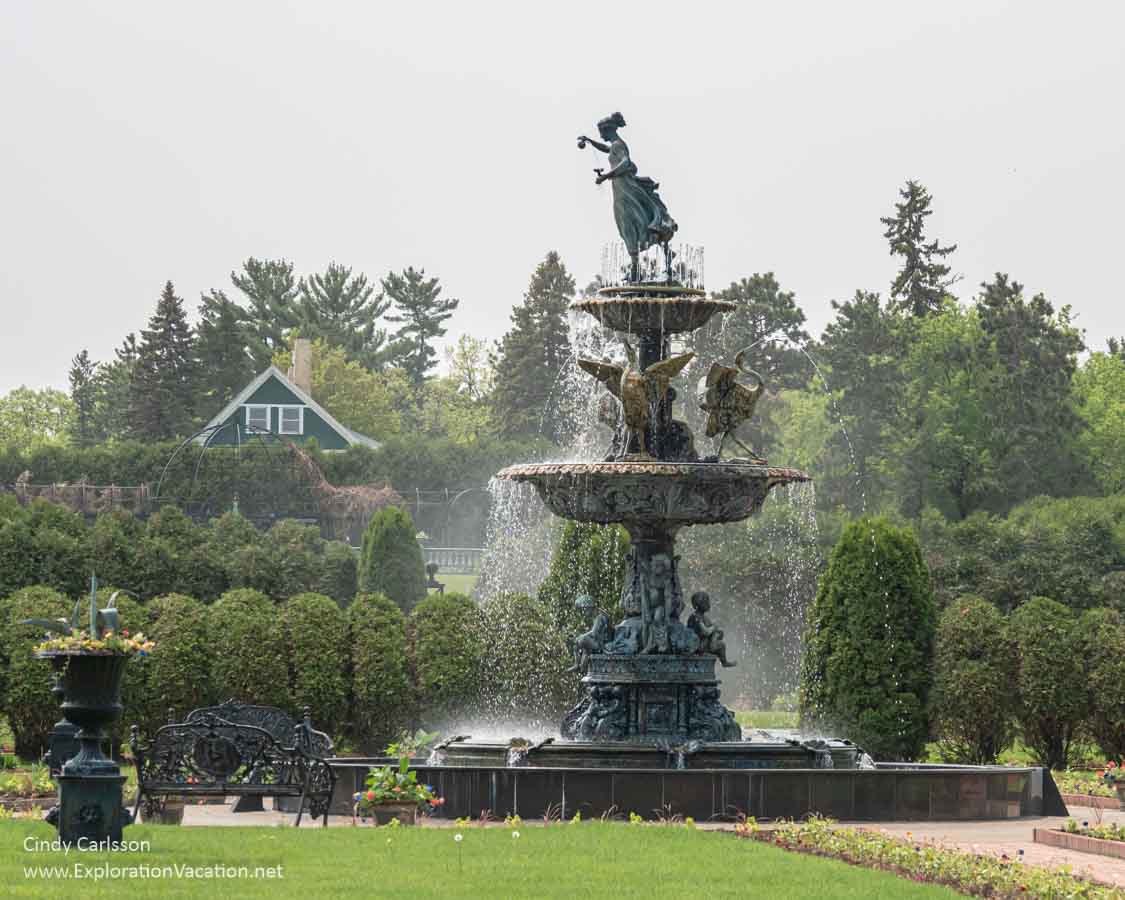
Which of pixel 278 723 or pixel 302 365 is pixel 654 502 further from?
A: pixel 302 365

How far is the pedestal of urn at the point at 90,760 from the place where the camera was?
13.2 meters

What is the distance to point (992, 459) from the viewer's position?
52.2m

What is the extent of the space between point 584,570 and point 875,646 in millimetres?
4998

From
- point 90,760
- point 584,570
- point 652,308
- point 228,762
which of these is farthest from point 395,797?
point 584,570

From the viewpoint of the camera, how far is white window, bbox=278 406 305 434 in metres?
70.0

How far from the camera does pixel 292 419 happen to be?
7025cm

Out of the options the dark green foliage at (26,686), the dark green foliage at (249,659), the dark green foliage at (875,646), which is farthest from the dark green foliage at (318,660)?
the dark green foliage at (875,646)

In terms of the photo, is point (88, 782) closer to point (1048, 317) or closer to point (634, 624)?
point (634, 624)

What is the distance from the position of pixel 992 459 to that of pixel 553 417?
72.8 feet

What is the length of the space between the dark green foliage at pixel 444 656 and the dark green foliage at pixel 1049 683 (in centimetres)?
626

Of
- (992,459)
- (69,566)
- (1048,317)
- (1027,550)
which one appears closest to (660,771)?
(69,566)

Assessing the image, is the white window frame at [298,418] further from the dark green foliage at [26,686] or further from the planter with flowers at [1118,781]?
the planter with flowers at [1118,781]

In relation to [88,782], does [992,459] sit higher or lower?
higher

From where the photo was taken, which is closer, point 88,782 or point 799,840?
point 88,782
